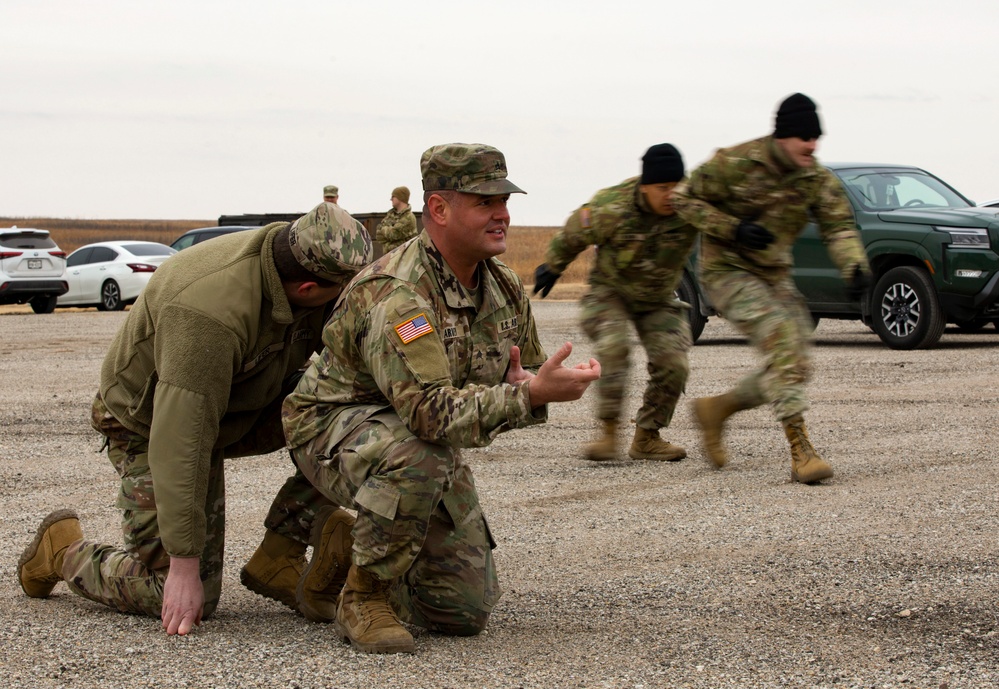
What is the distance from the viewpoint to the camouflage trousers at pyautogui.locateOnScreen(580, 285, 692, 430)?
709 cm

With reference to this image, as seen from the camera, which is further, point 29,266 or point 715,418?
point 29,266

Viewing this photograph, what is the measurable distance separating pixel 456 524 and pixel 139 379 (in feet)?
3.75

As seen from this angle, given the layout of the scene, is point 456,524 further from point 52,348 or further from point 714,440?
point 52,348

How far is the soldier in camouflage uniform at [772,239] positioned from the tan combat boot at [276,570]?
269 centimetres

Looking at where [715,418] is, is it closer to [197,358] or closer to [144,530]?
[144,530]

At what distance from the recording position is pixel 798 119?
258 inches

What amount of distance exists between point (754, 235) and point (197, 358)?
3.22m

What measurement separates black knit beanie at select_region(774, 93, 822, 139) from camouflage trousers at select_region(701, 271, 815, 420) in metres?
0.73

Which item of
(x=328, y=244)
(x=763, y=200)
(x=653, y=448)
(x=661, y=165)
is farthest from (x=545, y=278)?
(x=328, y=244)

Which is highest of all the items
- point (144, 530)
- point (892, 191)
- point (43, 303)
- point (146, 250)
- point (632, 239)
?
point (892, 191)

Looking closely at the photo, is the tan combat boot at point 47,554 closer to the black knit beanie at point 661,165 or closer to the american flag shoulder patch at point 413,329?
the american flag shoulder patch at point 413,329

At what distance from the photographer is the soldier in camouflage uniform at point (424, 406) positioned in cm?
390

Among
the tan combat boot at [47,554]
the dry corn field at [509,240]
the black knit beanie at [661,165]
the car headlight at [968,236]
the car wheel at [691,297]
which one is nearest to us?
the tan combat boot at [47,554]

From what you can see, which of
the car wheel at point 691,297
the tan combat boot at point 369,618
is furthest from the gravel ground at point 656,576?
the car wheel at point 691,297
